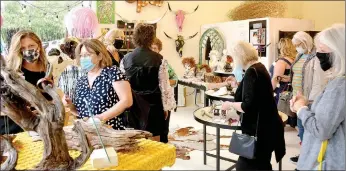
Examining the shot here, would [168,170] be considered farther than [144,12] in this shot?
No

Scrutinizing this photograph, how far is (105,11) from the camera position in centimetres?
607

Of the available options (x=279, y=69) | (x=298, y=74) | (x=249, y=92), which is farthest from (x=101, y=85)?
(x=279, y=69)

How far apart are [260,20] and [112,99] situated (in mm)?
4024

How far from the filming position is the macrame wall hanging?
576 cm

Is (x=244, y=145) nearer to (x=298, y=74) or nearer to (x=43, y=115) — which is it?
(x=43, y=115)

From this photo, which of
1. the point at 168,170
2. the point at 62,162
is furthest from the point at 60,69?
the point at 62,162

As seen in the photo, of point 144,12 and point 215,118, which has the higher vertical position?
point 144,12

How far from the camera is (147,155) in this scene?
1.47 metres

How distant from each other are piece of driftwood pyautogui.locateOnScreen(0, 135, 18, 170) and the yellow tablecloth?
0.22 feet

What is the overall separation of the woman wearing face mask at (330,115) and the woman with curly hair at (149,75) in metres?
1.52

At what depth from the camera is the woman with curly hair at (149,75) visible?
9.19 ft

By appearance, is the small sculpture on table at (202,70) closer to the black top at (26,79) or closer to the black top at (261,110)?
the black top at (261,110)

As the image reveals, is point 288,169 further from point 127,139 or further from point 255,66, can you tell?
point 127,139

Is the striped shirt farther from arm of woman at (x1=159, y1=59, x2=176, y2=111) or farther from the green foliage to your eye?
the green foliage
